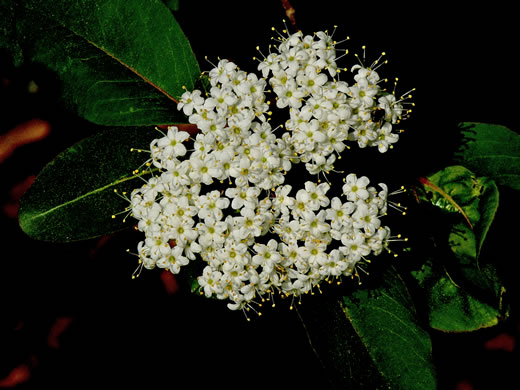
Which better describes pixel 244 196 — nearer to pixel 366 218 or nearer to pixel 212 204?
pixel 212 204

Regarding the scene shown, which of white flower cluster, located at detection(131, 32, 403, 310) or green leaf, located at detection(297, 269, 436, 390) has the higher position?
white flower cluster, located at detection(131, 32, 403, 310)

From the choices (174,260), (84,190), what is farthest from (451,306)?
(84,190)

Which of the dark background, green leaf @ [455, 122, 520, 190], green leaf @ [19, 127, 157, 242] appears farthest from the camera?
the dark background

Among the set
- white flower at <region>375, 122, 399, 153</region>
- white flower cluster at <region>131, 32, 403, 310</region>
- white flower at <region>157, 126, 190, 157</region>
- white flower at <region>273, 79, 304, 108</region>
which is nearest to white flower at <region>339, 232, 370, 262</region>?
white flower cluster at <region>131, 32, 403, 310</region>

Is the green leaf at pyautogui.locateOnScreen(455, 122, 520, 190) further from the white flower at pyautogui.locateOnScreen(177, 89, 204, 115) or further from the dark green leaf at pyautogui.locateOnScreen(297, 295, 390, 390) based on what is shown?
the white flower at pyautogui.locateOnScreen(177, 89, 204, 115)

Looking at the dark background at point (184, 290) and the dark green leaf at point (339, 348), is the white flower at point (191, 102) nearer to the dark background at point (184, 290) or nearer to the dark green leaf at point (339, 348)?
the dark background at point (184, 290)

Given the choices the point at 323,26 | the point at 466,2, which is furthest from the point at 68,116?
the point at 466,2
